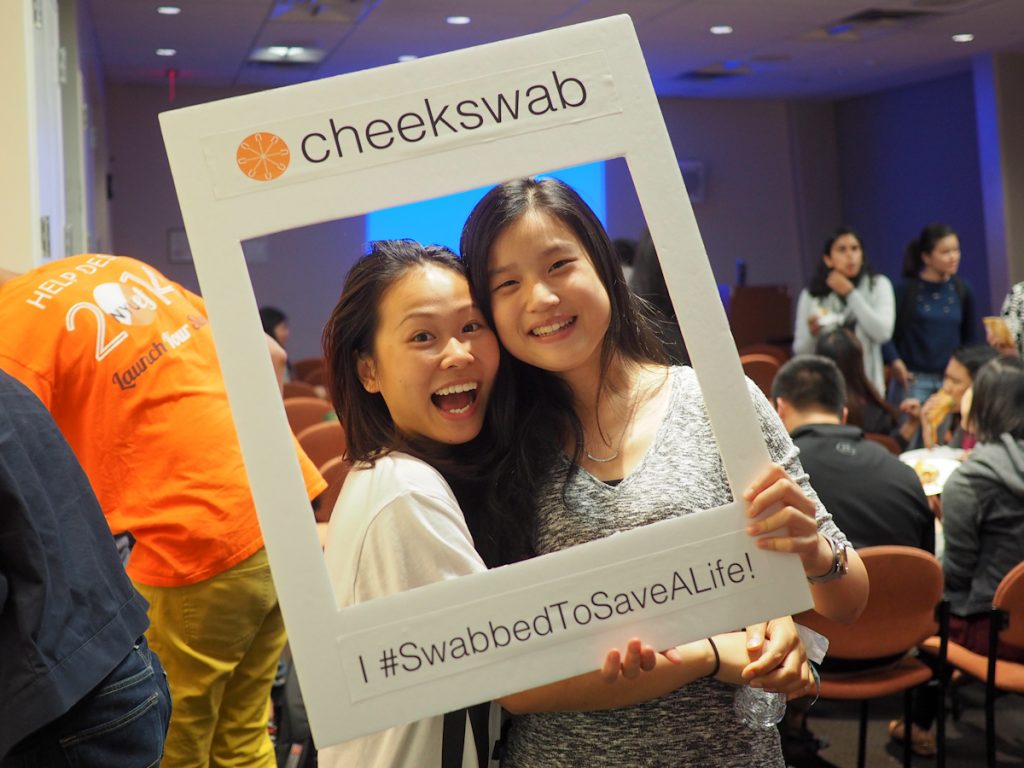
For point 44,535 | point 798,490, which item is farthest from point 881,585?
point 44,535

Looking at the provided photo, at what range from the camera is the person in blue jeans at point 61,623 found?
1.32 metres

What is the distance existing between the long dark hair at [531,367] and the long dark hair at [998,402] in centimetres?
229

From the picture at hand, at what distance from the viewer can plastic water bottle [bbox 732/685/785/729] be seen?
50.9 inches

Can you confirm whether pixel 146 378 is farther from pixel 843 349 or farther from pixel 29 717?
pixel 843 349

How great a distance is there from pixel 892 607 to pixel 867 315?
341cm

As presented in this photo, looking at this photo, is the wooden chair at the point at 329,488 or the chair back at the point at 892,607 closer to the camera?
the chair back at the point at 892,607

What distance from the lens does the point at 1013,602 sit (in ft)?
9.35

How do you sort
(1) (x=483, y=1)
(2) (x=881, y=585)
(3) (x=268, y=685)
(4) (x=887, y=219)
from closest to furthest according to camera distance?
(3) (x=268, y=685) < (2) (x=881, y=585) < (1) (x=483, y=1) < (4) (x=887, y=219)

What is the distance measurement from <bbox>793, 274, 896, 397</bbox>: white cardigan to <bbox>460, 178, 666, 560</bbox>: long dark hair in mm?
4788

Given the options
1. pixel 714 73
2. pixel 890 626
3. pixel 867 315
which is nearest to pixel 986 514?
pixel 890 626

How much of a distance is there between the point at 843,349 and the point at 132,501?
3158 millimetres

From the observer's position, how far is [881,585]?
108 inches

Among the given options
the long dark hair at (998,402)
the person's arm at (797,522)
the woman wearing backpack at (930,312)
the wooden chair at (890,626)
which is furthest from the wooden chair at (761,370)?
the person's arm at (797,522)

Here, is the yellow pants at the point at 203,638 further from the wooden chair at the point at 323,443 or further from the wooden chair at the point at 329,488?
the wooden chair at the point at 323,443
